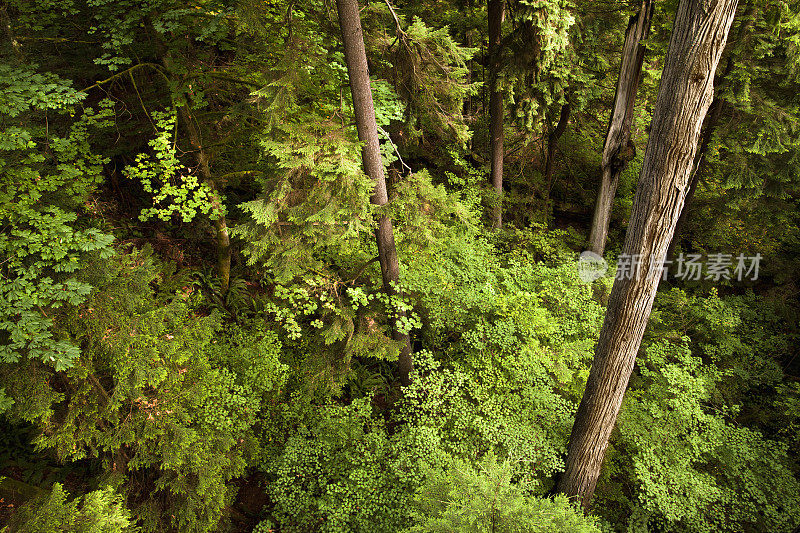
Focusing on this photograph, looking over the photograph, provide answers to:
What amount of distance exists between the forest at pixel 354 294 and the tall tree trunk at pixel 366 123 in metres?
0.03

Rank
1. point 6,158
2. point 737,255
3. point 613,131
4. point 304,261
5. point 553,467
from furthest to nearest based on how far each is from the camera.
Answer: point 737,255 < point 613,131 < point 553,467 < point 304,261 < point 6,158

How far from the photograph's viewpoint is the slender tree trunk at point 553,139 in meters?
10.6

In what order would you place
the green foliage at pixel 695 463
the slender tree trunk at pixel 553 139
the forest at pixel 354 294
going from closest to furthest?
1. the forest at pixel 354 294
2. the green foliage at pixel 695 463
3. the slender tree trunk at pixel 553 139

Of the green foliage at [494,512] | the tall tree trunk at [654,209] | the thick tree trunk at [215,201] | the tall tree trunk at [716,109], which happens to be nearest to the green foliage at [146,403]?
the thick tree trunk at [215,201]

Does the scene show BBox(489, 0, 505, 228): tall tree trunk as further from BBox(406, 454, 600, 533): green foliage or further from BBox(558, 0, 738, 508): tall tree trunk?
BBox(406, 454, 600, 533): green foliage

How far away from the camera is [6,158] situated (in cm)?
374

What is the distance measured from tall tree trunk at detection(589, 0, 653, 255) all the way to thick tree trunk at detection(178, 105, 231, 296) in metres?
8.05

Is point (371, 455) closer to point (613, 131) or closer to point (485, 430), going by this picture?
point (485, 430)

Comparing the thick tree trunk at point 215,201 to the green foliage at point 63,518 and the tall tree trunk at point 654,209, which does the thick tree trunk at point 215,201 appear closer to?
the green foliage at point 63,518

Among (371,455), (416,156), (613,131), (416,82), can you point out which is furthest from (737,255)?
(371,455)

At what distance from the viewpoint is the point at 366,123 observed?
4.95 m

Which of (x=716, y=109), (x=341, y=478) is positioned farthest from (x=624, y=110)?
(x=341, y=478)

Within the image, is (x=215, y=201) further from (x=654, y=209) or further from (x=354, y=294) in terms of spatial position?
(x=654, y=209)

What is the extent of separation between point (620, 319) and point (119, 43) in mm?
6985
